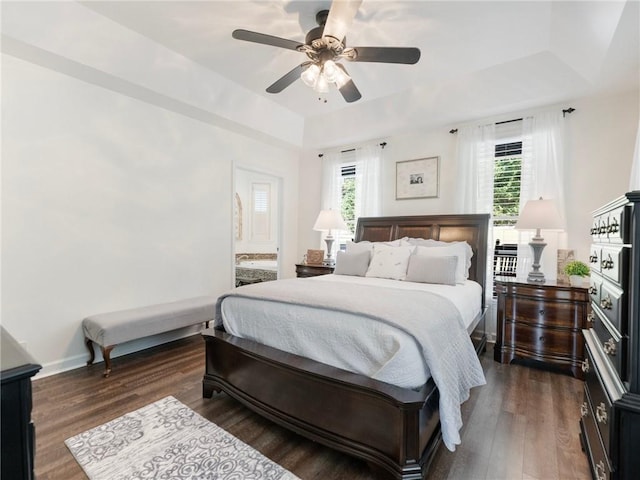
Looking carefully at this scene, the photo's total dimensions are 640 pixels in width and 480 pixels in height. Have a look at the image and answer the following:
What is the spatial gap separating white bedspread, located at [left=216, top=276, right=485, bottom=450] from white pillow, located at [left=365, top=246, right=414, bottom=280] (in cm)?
100

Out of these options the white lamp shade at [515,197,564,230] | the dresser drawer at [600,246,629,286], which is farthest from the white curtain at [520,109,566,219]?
the dresser drawer at [600,246,629,286]

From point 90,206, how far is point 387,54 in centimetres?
303

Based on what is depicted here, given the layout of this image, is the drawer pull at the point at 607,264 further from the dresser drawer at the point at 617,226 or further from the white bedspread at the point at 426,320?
the white bedspread at the point at 426,320

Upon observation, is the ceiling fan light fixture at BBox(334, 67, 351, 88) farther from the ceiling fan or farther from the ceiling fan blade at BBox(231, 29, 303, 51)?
the ceiling fan blade at BBox(231, 29, 303, 51)

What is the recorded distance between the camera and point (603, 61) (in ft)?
8.41

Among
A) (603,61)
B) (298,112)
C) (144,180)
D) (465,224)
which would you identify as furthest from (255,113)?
(603,61)

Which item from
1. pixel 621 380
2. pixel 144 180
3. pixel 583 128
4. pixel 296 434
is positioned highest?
pixel 583 128

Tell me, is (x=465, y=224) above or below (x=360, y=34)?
below

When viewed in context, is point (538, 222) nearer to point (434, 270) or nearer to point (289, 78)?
point (434, 270)

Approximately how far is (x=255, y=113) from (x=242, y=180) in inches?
124

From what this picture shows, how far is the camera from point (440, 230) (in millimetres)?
3879

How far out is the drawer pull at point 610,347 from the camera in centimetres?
127

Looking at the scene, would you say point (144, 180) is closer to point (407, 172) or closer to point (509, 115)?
point (407, 172)

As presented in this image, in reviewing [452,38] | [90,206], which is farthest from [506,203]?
[90,206]
